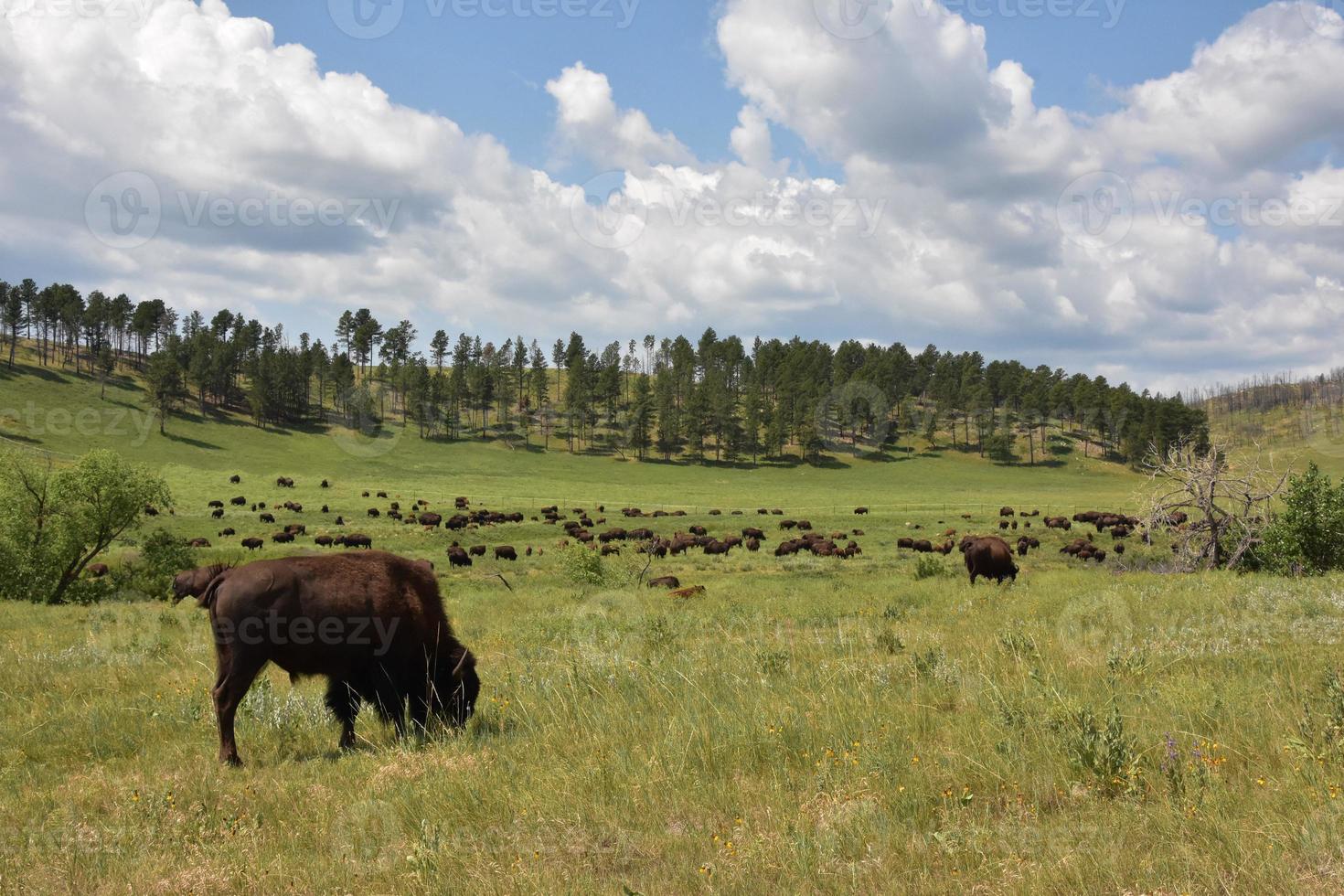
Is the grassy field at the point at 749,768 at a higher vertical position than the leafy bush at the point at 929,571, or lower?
higher

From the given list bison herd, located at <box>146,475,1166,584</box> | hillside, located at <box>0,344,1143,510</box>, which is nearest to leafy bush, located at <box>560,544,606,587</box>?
bison herd, located at <box>146,475,1166,584</box>

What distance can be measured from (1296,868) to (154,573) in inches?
1355

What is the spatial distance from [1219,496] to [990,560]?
668 cm

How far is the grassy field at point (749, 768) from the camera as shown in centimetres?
Result: 338

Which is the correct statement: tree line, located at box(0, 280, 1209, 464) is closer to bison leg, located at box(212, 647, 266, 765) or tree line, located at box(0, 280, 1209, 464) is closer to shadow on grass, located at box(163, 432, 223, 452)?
shadow on grass, located at box(163, 432, 223, 452)

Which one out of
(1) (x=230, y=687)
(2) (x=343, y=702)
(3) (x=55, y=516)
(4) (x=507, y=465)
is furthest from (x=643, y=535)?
(4) (x=507, y=465)

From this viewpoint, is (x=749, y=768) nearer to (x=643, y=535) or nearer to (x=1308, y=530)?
(x=1308, y=530)

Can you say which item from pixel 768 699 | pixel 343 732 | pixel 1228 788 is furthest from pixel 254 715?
pixel 1228 788

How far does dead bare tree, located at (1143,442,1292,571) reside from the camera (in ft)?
66.2

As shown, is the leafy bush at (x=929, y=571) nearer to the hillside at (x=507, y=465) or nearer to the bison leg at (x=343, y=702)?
the bison leg at (x=343, y=702)

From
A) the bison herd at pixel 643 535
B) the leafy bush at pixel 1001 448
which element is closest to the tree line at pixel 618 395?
the leafy bush at pixel 1001 448

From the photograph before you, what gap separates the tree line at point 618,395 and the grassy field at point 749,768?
10637 centimetres

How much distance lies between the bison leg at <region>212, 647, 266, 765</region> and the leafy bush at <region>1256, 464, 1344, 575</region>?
23.1 m

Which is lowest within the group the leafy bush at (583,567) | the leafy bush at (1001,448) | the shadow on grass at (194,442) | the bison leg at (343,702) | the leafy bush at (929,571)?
the shadow on grass at (194,442)
